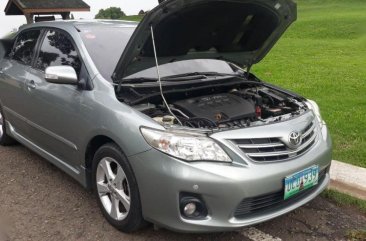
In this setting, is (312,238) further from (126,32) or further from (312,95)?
(312,95)

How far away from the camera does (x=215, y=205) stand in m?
2.95

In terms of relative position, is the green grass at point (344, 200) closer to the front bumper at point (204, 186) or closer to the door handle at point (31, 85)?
the front bumper at point (204, 186)

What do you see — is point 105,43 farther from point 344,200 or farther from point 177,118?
point 344,200

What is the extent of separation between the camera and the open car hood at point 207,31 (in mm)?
3453

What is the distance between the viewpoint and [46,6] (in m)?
27.3

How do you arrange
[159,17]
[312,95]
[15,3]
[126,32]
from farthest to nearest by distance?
[15,3] < [312,95] < [126,32] < [159,17]

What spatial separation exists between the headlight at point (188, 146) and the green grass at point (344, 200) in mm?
1676

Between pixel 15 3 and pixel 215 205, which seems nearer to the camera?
pixel 215 205

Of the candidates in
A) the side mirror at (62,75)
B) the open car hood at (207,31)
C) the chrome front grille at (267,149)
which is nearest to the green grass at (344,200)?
the chrome front grille at (267,149)

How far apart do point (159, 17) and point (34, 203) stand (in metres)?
2.10

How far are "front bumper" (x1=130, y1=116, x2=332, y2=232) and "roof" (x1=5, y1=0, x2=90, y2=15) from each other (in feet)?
86.2

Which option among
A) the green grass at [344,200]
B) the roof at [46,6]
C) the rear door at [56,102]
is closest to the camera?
the rear door at [56,102]

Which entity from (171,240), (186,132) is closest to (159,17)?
(186,132)

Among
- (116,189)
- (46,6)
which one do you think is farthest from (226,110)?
(46,6)
